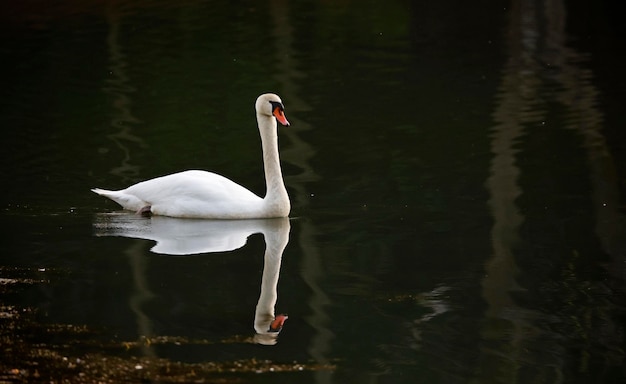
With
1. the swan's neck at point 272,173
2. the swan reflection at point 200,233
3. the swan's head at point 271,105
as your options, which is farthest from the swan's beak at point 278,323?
the swan's head at point 271,105

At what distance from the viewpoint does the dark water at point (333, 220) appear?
7086 millimetres

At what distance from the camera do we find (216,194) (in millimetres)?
10820

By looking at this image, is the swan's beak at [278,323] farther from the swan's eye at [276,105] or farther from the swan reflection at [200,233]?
the swan's eye at [276,105]

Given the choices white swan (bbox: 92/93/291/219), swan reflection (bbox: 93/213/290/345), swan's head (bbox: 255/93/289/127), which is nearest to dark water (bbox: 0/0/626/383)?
swan reflection (bbox: 93/213/290/345)

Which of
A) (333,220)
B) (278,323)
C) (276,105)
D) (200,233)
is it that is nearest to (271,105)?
(276,105)

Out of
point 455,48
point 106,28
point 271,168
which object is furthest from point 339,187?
point 106,28

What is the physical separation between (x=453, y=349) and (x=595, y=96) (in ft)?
34.3

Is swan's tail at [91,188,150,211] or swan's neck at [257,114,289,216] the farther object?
swan's tail at [91,188,150,211]

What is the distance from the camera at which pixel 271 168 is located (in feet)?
36.2

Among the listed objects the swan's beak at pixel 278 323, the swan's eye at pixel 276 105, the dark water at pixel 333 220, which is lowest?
the dark water at pixel 333 220

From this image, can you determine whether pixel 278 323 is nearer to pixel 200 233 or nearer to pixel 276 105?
pixel 200 233

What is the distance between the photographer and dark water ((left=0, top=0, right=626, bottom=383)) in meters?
7.09

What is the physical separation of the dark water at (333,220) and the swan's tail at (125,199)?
0.13 meters

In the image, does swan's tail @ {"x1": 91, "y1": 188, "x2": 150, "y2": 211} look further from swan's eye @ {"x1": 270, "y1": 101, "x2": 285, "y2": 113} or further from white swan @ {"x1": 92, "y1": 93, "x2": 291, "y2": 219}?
swan's eye @ {"x1": 270, "y1": 101, "x2": 285, "y2": 113}
